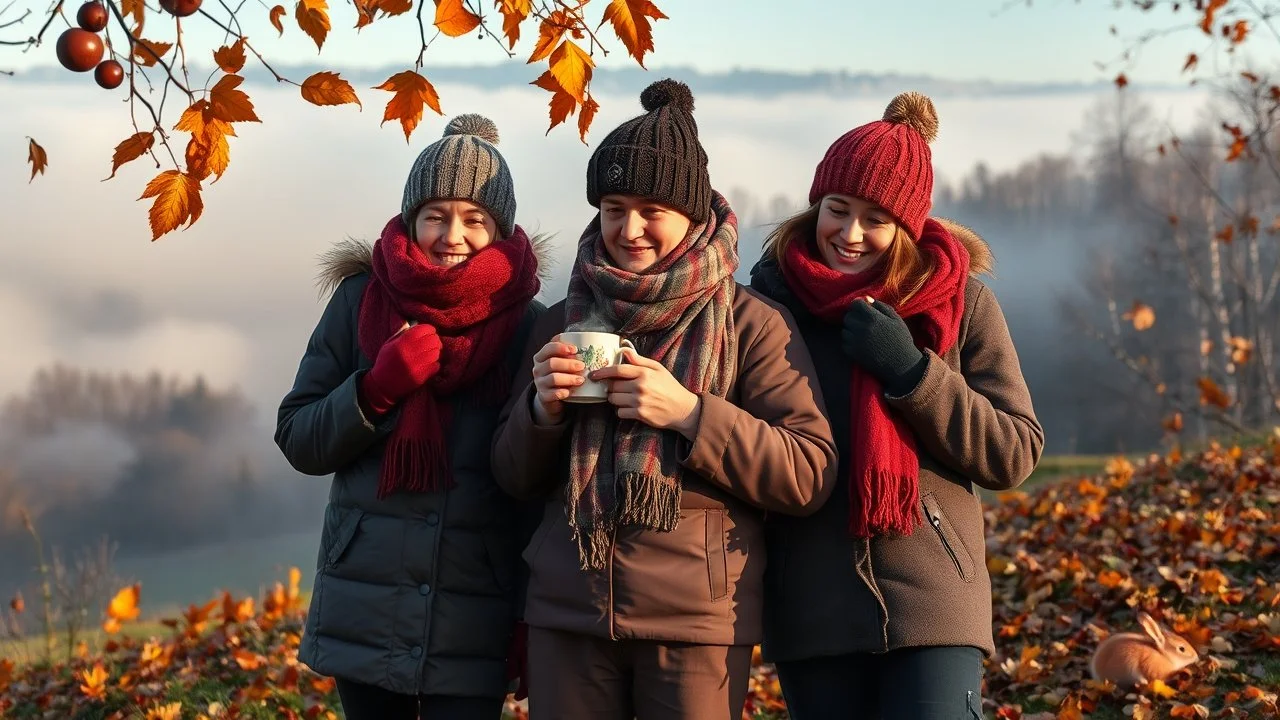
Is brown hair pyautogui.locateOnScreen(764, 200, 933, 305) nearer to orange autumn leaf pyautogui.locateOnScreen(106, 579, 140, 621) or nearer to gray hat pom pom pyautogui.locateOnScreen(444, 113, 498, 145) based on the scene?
gray hat pom pom pyautogui.locateOnScreen(444, 113, 498, 145)

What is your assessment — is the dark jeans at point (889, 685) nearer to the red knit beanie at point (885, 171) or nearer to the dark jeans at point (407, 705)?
the dark jeans at point (407, 705)

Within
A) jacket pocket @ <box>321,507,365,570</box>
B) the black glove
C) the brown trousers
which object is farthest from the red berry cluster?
the black glove

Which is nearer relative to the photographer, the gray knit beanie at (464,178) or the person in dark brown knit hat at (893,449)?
the person in dark brown knit hat at (893,449)

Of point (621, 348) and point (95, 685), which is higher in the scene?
point (621, 348)

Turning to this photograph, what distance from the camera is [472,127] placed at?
3354 millimetres

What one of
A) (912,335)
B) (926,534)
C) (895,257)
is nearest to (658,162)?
(895,257)

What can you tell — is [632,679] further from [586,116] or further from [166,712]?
[166,712]

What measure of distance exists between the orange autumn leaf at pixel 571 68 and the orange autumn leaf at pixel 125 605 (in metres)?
4.57

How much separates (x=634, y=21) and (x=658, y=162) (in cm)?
36

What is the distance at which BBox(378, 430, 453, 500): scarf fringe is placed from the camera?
9.80 feet

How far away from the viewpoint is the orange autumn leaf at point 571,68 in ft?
8.40

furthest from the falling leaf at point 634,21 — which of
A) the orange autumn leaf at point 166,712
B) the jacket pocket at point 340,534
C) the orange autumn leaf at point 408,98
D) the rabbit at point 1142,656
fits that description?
the orange autumn leaf at point 166,712

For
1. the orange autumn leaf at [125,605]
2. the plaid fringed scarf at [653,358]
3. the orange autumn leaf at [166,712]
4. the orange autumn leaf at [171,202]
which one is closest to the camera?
the orange autumn leaf at [171,202]

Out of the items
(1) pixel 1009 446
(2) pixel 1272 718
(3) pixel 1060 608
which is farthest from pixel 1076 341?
(1) pixel 1009 446
